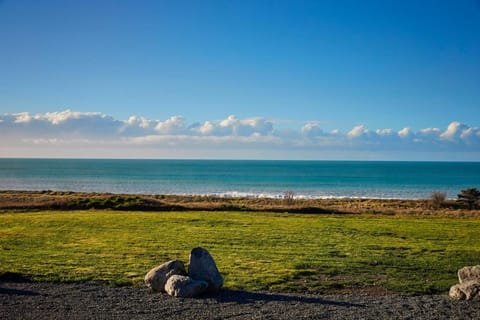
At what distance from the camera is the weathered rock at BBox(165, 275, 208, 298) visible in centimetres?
1129

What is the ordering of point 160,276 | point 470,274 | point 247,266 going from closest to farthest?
1. point 160,276
2. point 470,274
3. point 247,266

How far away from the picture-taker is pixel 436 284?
1280 centimetres

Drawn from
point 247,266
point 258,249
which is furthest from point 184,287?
point 258,249

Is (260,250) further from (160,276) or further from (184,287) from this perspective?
(184,287)

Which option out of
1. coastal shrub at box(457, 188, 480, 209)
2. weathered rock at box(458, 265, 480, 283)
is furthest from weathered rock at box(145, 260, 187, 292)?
coastal shrub at box(457, 188, 480, 209)

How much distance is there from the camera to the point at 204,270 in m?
11.9

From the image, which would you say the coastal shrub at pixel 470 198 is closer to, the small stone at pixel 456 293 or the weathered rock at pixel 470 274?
the weathered rock at pixel 470 274

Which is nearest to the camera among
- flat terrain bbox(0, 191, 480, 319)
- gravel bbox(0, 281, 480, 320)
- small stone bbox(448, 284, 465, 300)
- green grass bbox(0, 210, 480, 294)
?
gravel bbox(0, 281, 480, 320)

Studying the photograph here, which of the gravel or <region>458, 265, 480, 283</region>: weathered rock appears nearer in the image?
the gravel

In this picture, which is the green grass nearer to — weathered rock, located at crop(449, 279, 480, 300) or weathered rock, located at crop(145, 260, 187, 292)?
weathered rock, located at crop(449, 279, 480, 300)

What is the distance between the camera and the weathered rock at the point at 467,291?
11.2 meters

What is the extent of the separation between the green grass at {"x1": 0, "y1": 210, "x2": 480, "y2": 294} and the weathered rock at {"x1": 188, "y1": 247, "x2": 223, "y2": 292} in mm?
702

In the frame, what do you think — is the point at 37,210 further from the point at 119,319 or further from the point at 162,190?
the point at 162,190

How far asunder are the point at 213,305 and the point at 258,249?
25.3 ft
